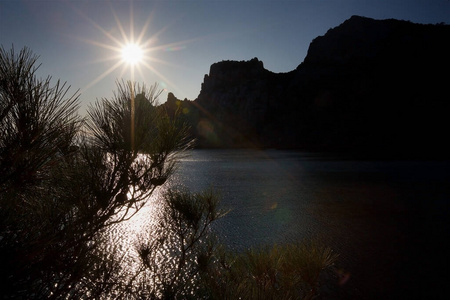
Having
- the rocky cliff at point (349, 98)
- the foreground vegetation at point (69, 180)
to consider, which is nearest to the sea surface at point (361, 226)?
the foreground vegetation at point (69, 180)

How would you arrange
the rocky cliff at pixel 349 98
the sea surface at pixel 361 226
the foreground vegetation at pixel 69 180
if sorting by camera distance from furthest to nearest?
the rocky cliff at pixel 349 98
the sea surface at pixel 361 226
the foreground vegetation at pixel 69 180

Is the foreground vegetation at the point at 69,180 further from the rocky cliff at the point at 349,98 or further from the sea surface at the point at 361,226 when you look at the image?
the rocky cliff at the point at 349,98

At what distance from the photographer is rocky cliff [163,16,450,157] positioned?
95938 millimetres

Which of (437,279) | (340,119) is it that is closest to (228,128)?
(340,119)

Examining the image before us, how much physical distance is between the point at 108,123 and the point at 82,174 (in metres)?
0.51

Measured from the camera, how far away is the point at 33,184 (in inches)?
98.2

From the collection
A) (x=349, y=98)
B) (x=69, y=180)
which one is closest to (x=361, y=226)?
(x=69, y=180)

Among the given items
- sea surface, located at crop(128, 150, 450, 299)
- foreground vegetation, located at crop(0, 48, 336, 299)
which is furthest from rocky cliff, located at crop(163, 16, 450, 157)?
foreground vegetation, located at crop(0, 48, 336, 299)

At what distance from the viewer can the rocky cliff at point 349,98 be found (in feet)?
315

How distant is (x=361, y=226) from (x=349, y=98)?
348 ft

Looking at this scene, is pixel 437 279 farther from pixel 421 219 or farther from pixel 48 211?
pixel 48 211

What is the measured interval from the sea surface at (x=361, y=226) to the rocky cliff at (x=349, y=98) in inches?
2729

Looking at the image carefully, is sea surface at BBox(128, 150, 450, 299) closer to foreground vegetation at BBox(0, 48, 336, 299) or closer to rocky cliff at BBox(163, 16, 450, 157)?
foreground vegetation at BBox(0, 48, 336, 299)

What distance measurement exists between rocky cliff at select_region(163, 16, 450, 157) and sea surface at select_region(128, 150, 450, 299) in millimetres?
69326
